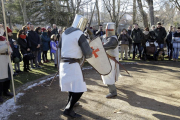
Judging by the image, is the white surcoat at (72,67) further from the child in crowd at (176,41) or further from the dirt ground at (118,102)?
the child in crowd at (176,41)

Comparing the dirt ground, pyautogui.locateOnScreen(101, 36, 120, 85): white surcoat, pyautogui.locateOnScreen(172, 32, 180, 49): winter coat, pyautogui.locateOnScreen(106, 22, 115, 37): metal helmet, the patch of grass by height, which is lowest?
the dirt ground

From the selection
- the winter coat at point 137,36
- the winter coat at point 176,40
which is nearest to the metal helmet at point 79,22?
the winter coat at point 137,36

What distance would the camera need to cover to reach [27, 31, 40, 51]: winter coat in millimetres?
7600

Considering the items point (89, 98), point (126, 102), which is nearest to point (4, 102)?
point (89, 98)

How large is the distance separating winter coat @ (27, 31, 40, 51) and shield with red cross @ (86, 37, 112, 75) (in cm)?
429

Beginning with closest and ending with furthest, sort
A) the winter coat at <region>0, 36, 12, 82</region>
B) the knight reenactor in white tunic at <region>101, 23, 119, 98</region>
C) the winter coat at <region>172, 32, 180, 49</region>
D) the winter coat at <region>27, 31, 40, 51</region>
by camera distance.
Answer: the winter coat at <region>0, 36, 12, 82</region>, the knight reenactor in white tunic at <region>101, 23, 119, 98</region>, the winter coat at <region>27, 31, 40, 51</region>, the winter coat at <region>172, 32, 180, 49</region>

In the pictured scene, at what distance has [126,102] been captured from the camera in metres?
4.21

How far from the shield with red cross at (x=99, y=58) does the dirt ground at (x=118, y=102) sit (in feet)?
2.66

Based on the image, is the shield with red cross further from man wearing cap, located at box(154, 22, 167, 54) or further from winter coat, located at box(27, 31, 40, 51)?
man wearing cap, located at box(154, 22, 167, 54)

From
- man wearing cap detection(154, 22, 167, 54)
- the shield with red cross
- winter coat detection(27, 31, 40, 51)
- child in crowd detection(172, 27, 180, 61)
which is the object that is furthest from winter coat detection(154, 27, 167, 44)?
the shield with red cross

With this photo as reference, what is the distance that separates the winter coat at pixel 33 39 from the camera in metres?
7.60

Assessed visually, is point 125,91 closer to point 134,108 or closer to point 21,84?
point 134,108

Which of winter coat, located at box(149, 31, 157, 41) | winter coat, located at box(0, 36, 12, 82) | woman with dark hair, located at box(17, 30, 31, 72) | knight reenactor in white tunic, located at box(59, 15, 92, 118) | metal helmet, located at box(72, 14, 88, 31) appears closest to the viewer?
knight reenactor in white tunic, located at box(59, 15, 92, 118)

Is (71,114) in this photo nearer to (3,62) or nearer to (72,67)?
(72,67)
